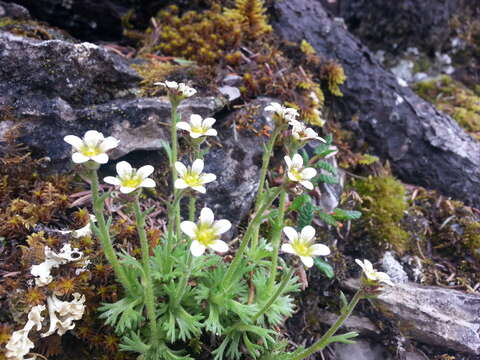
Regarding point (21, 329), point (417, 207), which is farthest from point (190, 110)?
point (417, 207)

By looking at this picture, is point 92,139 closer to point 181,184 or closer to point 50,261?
point 181,184

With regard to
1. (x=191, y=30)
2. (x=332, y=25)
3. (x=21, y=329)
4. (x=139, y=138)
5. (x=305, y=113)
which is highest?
(x=332, y=25)

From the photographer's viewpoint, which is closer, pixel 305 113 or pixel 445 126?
pixel 305 113

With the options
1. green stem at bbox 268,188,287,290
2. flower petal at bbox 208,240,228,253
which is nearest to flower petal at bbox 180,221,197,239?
flower petal at bbox 208,240,228,253

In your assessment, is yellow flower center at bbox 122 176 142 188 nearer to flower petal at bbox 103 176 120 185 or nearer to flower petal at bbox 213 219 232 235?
flower petal at bbox 103 176 120 185

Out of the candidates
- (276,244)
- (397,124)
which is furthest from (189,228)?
(397,124)

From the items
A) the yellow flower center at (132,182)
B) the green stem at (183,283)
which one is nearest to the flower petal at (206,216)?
the green stem at (183,283)

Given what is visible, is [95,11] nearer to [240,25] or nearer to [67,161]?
[240,25]
